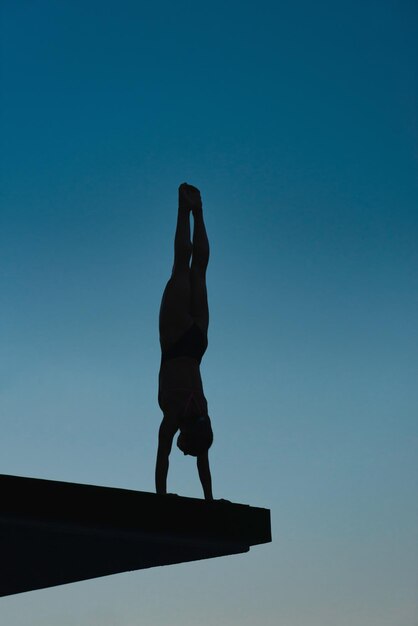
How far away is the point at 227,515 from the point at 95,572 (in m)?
3.07

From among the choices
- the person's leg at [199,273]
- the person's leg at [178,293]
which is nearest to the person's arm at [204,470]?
the person's leg at [178,293]

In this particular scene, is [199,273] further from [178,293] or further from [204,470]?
[204,470]

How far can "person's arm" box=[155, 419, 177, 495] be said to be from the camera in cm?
1134

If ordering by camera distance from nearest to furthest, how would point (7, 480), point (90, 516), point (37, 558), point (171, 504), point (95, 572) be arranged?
point (7, 480) → point (90, 516) → point (171, 504) → point (37, 558) → point (95, 572)

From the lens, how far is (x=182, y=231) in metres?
12.7

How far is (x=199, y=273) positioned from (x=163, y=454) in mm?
2796

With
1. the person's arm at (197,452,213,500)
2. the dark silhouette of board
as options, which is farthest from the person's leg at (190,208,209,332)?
the dark silhouette of board

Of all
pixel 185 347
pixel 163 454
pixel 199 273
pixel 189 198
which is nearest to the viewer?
pixel 163 454

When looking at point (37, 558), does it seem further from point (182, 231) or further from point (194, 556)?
point (182, 231)

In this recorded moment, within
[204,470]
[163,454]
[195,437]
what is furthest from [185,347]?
[204,470]

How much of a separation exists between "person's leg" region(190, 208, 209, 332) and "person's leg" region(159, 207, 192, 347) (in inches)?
4.1

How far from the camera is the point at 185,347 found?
1216 centimetres

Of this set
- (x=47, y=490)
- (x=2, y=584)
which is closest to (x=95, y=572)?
(x=2, y=584)

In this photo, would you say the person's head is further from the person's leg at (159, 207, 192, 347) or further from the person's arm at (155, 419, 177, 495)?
the person's leg at (159, 207, 192, 347)
